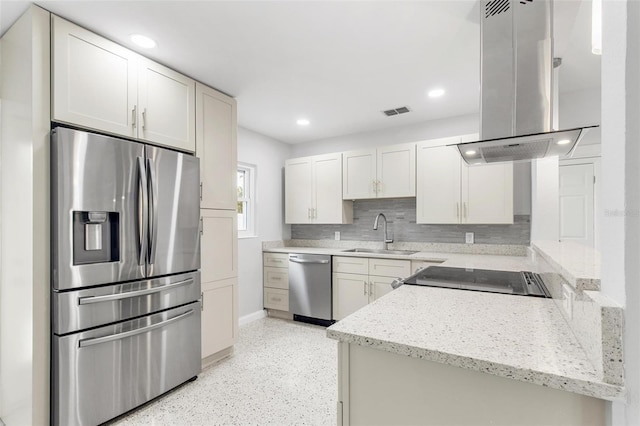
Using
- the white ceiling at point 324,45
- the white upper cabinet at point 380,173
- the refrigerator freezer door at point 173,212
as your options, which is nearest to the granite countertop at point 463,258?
the white upper cabinet at point 380,173

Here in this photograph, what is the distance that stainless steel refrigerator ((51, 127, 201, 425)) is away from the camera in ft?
5.71

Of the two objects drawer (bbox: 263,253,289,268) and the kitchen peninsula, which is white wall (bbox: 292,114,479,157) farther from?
the kitchen peninsula

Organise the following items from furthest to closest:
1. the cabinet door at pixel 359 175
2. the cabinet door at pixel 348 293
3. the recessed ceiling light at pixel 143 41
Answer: the cabinet door at pixel 359 175, the cabinet door at pixel 348 293, the recessed ceiling light at pixel 143 41

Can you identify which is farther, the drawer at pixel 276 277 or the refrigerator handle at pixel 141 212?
the drawer at pixel 276 277

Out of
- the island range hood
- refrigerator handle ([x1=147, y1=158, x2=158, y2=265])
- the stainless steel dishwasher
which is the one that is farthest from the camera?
the stainless steel dishwasher

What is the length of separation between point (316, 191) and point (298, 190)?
299 millimetres

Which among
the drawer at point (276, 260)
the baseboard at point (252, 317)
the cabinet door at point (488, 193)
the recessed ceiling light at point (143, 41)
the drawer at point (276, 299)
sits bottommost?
the baseboard at point (252, 317)

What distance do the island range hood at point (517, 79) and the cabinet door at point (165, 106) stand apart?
203cm

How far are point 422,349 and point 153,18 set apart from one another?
222cm

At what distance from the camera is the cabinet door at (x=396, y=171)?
11.8 ft

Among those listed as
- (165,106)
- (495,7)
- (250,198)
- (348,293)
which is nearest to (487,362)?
(495,7)

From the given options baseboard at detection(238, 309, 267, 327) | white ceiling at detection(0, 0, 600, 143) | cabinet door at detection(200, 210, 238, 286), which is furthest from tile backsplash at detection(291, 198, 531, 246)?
cabinet door at detection(200, 210, 238, 286)

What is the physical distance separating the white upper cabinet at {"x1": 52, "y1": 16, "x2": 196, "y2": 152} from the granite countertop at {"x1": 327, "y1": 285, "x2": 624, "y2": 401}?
6.39 ft

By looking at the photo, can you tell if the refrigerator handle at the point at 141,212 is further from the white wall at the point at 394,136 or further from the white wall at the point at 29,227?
the white wall at the point at 394,136
